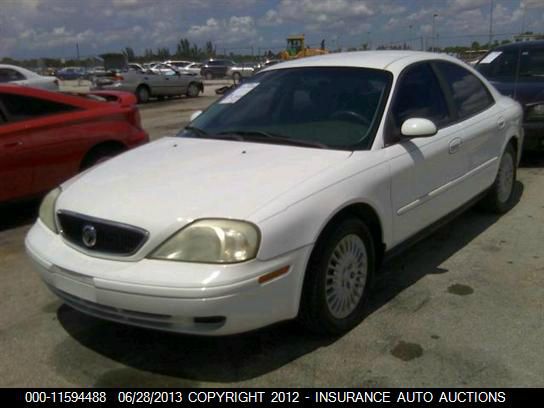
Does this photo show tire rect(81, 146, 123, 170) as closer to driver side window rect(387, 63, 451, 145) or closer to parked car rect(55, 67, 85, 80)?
driver side window rect(387, 63, 451, 145)

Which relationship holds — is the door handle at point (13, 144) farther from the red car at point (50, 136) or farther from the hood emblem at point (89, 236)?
the hood emblem at point (89, 236)

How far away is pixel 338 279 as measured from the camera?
3.06 m

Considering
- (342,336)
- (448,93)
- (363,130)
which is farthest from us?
(448,93)

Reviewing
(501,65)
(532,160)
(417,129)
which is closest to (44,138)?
Answer: (417,129)

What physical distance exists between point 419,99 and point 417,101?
5 cm

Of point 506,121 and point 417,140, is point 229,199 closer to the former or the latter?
point 417,140

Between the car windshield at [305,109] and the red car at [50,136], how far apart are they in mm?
2064

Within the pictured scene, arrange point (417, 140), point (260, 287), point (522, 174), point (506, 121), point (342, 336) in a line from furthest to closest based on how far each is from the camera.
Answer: point (522, 174) < point (506, 121) < point (417, 140) < point (342, 336) < point (260, 287)

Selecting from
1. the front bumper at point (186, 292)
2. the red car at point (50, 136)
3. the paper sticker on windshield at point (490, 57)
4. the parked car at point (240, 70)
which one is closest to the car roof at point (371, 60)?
the front bumper at point (186, 292)

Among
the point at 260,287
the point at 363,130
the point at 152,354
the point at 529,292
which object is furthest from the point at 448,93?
the point at 152,354

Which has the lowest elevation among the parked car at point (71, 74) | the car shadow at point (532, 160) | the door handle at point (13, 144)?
the parked car at point (71, 74)

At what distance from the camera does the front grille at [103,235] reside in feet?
8.75

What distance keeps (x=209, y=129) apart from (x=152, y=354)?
165 centimetres
